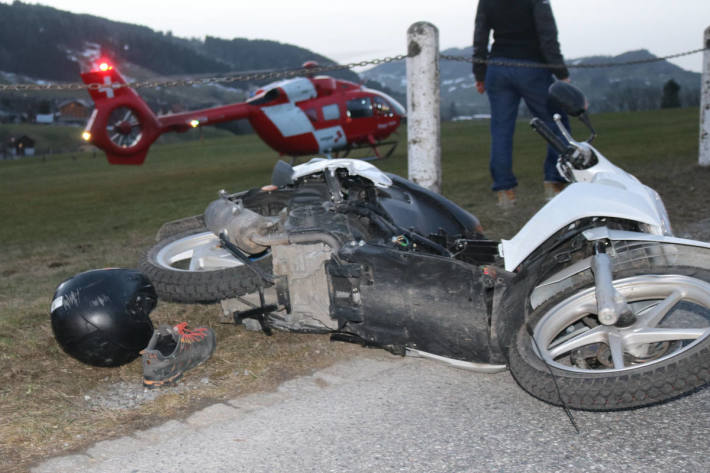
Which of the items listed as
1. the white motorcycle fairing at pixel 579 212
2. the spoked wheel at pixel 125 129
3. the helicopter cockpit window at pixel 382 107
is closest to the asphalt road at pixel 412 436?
the white motorcycle fairing at pixel 579 212

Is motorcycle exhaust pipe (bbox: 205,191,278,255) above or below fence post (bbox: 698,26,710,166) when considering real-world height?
below

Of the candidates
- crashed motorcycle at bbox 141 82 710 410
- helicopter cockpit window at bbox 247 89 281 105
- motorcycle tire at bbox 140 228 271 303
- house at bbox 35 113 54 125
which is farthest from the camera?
house at bbox 35 113 54 125

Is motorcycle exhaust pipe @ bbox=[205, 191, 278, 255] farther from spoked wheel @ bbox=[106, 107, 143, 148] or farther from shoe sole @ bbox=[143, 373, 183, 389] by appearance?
spoked wheel @ bbox=[106, 107, 143, 148]

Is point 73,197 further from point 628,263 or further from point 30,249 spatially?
point 628,263

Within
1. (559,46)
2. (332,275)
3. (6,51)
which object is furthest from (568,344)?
(6,51)

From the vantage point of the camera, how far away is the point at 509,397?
9.69ft

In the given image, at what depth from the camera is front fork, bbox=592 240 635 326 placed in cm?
244

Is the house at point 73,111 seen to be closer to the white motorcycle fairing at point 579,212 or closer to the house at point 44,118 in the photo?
the house at point 44,118

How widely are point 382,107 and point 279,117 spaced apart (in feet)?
11.9

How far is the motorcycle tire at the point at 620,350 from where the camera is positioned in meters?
2.23

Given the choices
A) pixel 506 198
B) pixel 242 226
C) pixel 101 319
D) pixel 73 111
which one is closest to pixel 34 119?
pixel 73 111

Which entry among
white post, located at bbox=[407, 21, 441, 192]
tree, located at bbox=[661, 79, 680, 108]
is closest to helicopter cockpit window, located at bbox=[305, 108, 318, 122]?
white post, located at bbox=[407, 21, 441, 192]

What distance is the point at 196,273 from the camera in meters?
4.02

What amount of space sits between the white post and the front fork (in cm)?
382
